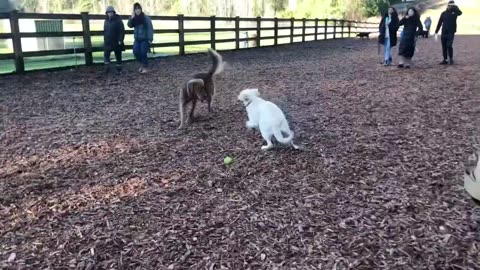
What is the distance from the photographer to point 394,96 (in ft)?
23.4

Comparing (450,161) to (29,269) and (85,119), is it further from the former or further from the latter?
(85,119)

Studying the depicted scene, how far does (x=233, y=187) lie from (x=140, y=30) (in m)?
6.83

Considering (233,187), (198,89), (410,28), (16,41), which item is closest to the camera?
(233,187)

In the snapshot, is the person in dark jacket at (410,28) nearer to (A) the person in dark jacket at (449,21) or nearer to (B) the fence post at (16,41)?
(A) the person in dark jacket at (449,21)

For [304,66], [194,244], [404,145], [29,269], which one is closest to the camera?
[29,269]

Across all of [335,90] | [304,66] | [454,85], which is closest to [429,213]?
[335,90]

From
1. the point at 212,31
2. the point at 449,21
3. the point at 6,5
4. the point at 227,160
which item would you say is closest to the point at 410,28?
the point at 449,21

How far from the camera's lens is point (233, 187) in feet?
11.4

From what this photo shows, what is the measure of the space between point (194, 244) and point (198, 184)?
0.93m

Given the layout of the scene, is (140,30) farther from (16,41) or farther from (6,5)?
(6,5)

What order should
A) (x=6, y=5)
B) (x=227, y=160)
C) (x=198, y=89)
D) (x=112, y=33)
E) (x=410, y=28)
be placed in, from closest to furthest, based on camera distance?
(x=227, y=160)
(x=198, y=89)
(x=112, y=33)
(x=410, y=28)
(x=6, y=5)

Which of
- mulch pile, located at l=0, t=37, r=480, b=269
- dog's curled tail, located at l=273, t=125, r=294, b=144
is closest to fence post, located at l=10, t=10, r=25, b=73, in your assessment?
mulch pile, located at l=0, t=37, r=480, b=269

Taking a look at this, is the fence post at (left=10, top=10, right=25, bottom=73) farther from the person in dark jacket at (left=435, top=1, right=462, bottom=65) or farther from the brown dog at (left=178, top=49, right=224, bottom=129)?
the person in dark jacket at (left=435, top=1, right=462, bottom=65)

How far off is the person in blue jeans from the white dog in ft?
18.7
